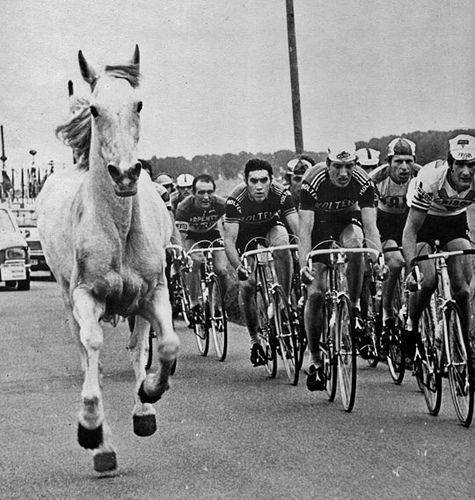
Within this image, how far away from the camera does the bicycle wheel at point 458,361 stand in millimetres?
8258

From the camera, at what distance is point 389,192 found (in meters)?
12.2

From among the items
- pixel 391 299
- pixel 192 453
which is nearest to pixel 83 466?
pixel 192 453

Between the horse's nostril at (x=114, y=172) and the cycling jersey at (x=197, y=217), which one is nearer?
the horse's nostril at (x=114, y=172)

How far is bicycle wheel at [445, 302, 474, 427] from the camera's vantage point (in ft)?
27.1

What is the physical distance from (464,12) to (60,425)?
4340 millimetres

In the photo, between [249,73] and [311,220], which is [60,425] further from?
[249,73]

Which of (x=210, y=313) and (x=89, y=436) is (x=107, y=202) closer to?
(x=89, y=436)

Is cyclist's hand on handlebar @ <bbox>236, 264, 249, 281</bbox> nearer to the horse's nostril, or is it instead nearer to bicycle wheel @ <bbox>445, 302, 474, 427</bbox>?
bicycle wheel @ <bbox>445, 302, 474, 427</bbox>

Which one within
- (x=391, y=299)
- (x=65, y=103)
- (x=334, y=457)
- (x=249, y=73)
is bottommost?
(x=334, y=457)

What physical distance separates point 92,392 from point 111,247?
95 cm

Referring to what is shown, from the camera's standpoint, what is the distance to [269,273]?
11.8 m

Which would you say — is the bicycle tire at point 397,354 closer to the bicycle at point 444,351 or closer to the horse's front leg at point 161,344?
the bicycle at point 444,351

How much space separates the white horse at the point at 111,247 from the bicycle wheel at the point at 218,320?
17.0 ft

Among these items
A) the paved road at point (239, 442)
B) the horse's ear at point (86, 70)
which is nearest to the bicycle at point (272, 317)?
the paved road at point (239, 442)
